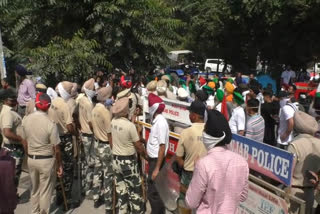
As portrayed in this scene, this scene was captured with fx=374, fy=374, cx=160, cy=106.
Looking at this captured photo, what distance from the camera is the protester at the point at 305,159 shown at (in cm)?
389

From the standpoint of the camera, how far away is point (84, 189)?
6.66m

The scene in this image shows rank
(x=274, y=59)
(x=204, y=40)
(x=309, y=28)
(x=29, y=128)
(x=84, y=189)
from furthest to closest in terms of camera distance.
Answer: (x=204, y=40) < (x=274, y=59) < (x=309, y=28) < (x=84, y=189) < (x=29, y=128)

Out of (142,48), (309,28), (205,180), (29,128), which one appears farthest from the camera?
(309,28)

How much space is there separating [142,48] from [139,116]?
4810 mm

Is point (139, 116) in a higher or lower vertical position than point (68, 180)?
higher

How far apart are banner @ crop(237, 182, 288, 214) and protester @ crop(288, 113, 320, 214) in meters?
0.31

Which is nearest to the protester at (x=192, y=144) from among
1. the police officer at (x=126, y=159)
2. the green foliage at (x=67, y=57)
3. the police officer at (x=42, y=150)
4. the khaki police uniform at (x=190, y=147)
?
the khaki police uniform at (x=190, y=147)

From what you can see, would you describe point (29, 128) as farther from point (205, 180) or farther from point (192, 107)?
point (205, 180)

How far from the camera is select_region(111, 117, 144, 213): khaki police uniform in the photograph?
5031mm

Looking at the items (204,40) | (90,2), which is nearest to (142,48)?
(90,2)

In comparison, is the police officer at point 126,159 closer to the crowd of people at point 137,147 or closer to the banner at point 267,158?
the crowd of people at point 137,147

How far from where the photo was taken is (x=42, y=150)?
201 inches

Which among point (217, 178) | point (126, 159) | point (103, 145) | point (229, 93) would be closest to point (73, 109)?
point (103, 145)

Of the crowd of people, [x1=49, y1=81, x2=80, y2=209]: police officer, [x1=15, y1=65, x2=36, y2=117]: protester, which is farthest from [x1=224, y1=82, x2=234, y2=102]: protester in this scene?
[x1=15, y1=65, x2=36, y2=117]: protester
